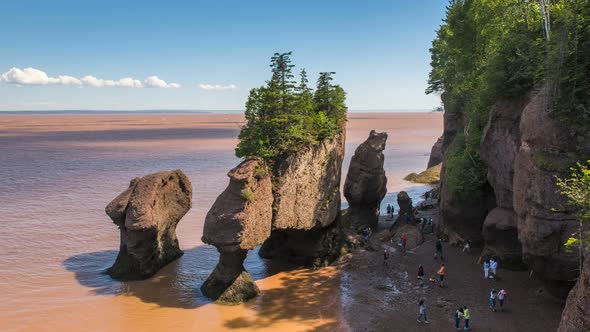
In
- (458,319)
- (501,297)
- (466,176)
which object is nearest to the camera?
(458,319)

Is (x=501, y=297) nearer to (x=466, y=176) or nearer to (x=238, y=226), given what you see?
(x=466, y=176)

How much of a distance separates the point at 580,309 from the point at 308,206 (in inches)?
737

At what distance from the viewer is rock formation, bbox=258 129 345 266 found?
2889cm

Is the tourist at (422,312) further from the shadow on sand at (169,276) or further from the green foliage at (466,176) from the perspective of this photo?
the green foliage at (466,176)

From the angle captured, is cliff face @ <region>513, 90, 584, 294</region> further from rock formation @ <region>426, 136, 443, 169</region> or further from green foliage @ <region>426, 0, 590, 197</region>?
rock formation @ <region>426, 136, 443, 169</region>

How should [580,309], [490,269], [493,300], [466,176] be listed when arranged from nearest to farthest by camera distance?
[580,309]
[493,300]
[490,269]
[466,176]

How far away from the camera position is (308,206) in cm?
3073

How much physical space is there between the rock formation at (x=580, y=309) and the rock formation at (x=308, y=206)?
17418 millimetres

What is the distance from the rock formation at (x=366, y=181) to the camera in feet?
131

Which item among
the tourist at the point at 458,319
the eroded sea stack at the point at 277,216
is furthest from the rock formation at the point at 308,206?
the tourist at the point at 458,319

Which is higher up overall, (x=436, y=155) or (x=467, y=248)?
(x=436, y=155)

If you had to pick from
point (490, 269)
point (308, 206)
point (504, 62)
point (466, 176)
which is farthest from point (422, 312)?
point (504, 62)

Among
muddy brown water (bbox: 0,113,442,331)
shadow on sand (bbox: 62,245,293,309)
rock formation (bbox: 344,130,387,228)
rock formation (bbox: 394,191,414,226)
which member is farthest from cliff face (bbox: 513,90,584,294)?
rock formation (bbox: 394,191,414,226)

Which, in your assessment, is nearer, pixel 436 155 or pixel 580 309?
pixel 580 309
